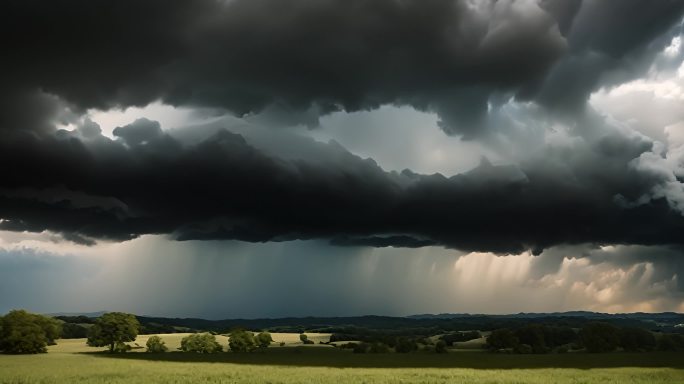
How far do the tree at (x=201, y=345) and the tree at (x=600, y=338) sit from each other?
4179 inches

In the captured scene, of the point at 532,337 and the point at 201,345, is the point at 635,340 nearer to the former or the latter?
the point at 532,337

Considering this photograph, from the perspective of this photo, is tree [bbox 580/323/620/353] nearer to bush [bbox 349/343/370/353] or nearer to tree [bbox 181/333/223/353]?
bush [bbox 349/343/370/353]

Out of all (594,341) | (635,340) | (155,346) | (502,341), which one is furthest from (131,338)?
(635,340)

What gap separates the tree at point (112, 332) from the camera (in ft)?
532

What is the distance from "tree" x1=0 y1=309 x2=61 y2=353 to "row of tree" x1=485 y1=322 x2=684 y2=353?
407ft

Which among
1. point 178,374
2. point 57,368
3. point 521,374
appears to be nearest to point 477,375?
point 521,374

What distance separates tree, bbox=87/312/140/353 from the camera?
162 meters

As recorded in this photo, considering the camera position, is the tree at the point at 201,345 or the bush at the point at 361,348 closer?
the bush at the point at 361,348

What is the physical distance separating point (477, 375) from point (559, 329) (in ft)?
427

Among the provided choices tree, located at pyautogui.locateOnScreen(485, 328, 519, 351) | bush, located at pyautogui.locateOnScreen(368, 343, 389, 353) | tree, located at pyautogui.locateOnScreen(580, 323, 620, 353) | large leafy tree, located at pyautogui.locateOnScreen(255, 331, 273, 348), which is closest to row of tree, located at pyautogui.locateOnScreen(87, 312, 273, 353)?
large leafy tree, located at pyautogui.locateOnScreen(255, 331, 273, 348)

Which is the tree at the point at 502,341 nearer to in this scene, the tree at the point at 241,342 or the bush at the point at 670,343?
the bush at the point at 670,343

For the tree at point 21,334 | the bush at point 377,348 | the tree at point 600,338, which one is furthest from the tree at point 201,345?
the tree at point 600,338

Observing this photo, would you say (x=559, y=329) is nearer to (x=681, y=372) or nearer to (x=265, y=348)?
(x=265, y=348)

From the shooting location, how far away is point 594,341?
536 feet
